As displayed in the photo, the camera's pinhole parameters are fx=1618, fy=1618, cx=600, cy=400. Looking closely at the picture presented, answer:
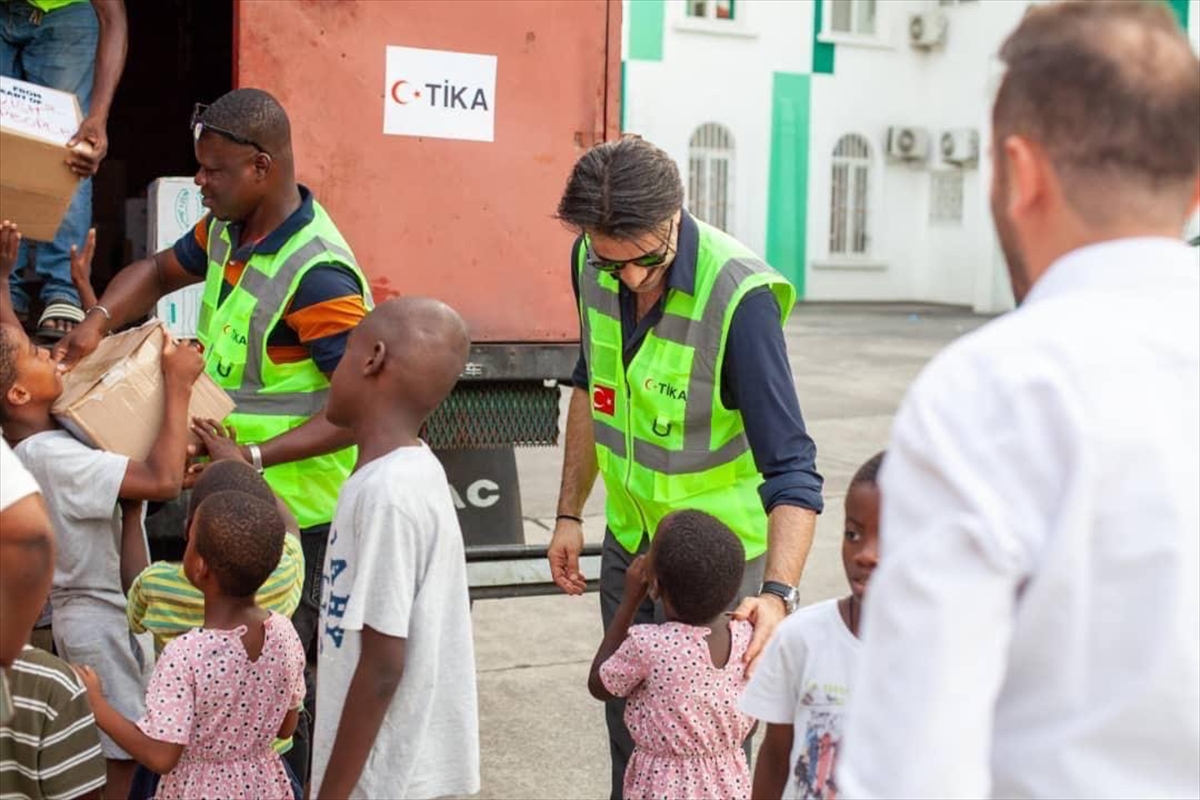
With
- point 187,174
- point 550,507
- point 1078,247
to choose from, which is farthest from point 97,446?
→ point 550,507

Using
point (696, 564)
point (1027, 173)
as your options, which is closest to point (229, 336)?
point (696, 564)

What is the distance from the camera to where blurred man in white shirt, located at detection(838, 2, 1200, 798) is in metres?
1.23

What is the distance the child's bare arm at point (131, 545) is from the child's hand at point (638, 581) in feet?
3.40

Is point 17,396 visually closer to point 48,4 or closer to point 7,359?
point 7,359

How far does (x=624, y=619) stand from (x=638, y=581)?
9cm

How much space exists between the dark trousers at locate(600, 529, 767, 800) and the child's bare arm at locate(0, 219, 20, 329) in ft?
4.41

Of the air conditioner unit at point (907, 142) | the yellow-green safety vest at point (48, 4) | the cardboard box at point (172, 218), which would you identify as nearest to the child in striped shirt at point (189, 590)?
the cardboard box at point (172, 218)

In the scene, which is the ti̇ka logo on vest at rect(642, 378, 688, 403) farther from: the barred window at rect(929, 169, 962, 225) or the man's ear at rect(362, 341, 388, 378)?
the barred window at rect(929, 169, 962, 225)

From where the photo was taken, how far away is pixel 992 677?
49.2 inches

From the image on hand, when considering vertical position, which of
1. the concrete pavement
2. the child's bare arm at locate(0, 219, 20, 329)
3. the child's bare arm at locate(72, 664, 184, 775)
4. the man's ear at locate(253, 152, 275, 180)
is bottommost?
the concrete pavement

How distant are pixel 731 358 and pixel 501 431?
55.7 inches

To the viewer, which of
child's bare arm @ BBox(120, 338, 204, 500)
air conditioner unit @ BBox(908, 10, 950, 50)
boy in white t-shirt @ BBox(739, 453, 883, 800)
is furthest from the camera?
air conditioner unit @ BBox(908, 10, 950, 50)

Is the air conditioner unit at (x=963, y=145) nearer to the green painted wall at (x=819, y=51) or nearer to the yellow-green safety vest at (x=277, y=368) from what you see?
the green painted wall at (x=819, y=51)

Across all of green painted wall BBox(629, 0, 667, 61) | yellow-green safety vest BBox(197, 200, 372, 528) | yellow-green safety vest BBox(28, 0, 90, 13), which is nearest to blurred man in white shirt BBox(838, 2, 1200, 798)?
yellow-green safety vest BBox(197, 200, 372, 528)
